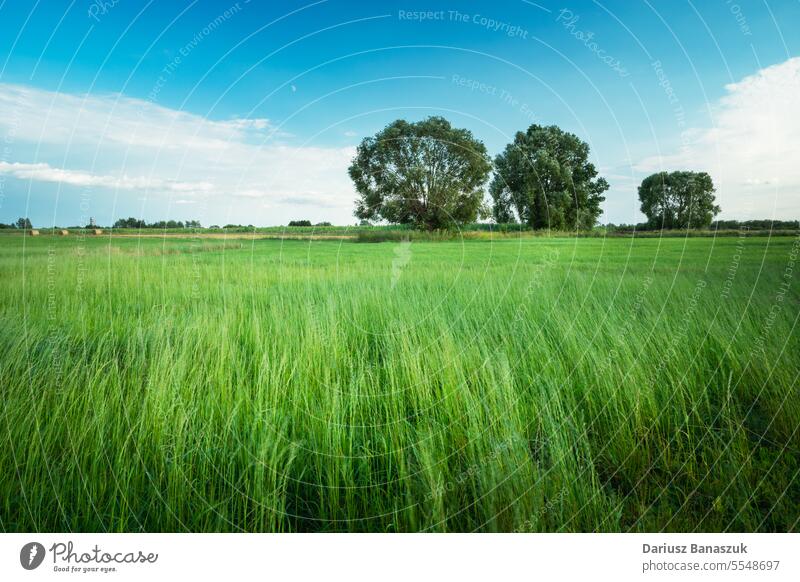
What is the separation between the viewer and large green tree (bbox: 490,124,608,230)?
5027 millimetres

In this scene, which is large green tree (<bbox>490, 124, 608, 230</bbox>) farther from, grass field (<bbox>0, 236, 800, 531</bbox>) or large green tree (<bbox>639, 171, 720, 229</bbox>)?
grass field (<bbox>0, 236, 800, 531</bbox>)

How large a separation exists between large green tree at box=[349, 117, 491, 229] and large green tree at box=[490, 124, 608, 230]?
33 centimetres

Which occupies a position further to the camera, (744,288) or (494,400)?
(744,288)

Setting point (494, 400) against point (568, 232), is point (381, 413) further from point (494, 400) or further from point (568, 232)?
point (568, 232)

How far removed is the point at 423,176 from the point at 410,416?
14.6 ft

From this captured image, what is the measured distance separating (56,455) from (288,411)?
126 cm

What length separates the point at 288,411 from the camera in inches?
99.9

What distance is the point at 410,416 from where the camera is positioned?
2562 mm

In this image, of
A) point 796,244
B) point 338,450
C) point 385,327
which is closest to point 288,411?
point 338,450
